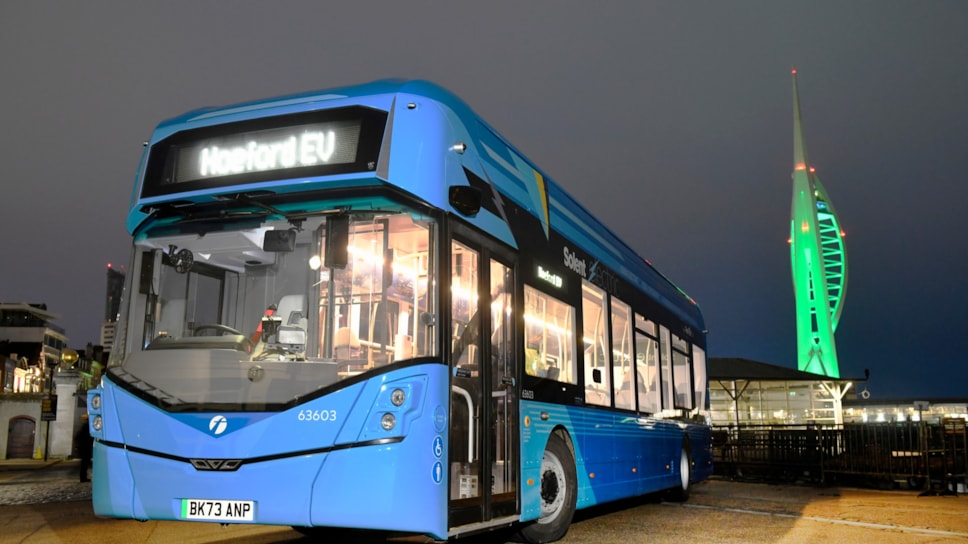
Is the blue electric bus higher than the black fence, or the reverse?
the blue electric bus

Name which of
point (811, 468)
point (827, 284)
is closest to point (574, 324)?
point (811, 468)

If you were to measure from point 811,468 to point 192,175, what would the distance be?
18278mm

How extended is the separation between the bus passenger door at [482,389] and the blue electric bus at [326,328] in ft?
0.07

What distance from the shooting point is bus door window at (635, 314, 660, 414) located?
11.3 meters

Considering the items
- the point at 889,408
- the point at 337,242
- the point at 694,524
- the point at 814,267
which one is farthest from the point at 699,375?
the point at 814,267

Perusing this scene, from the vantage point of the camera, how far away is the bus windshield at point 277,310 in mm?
5934

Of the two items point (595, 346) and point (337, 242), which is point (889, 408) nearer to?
point (595, 346)

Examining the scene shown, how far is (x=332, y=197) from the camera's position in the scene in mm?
6215

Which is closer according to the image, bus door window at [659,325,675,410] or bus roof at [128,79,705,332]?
bus roof at [128,79,705,332]

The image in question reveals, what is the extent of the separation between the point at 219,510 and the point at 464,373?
2.03m

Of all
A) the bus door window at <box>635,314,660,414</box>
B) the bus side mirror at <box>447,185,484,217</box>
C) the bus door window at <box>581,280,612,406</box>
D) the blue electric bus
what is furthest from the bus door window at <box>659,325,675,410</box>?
the bus side mirror at <box>447,185,484,217</box>

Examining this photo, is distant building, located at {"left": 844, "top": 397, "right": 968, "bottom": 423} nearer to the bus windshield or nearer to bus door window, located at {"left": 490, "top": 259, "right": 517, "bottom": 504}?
bus door window, located at {"left": 490, "top": 259, "right": 517, "bottom": 504}

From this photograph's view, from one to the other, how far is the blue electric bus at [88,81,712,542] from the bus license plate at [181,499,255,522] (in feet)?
0.05

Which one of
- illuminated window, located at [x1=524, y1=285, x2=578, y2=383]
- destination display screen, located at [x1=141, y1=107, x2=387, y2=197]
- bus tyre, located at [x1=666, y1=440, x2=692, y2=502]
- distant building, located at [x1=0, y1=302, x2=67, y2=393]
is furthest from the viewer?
distant building, located at [x1=0, y1=302, x2=67, y2=393]
